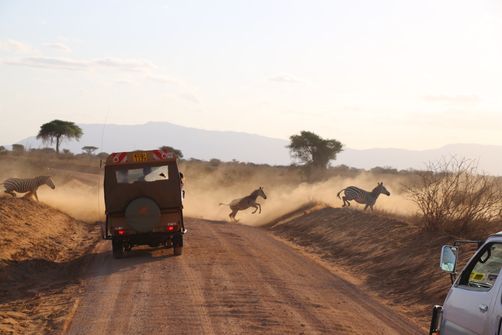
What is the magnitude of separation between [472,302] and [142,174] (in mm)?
13865

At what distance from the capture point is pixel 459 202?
17609 mm

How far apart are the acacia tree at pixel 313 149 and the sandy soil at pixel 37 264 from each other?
43643mm

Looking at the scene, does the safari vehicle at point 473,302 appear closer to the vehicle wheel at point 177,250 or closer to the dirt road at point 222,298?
the dirt road at point 222,298

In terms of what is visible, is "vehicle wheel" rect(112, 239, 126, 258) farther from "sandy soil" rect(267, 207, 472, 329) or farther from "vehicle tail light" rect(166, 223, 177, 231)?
"sandy soil" rect(267, 207, 472, 329)

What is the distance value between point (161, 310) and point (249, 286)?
2777 mm

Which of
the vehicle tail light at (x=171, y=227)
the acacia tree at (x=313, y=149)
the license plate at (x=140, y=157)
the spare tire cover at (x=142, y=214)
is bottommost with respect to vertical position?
the vehicle tail light at (x=171, y=227)

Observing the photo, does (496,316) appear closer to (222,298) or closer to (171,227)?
(222,298)

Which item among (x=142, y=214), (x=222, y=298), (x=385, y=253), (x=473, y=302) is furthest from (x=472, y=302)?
(x=142, y=214)

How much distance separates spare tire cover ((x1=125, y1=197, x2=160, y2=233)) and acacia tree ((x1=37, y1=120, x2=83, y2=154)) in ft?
206

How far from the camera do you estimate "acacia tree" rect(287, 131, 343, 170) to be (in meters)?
69.2

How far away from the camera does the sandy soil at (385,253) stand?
13.6 meters

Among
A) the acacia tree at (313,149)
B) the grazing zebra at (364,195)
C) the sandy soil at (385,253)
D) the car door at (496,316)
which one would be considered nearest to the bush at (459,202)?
the sandy soil at (385,253)

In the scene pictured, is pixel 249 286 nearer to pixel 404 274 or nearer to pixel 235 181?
pixel 404 274

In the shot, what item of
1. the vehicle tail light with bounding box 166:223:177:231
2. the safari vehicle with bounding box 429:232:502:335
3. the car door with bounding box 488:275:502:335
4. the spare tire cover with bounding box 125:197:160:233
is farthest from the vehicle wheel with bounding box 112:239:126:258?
the car door with bounding box 488:275:502:335
